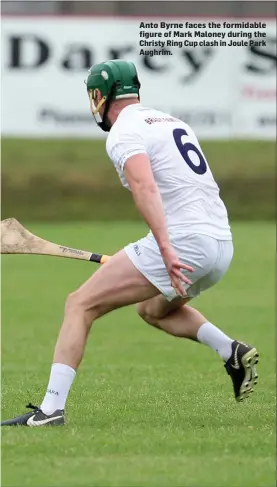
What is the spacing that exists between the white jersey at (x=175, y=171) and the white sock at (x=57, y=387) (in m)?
1.14

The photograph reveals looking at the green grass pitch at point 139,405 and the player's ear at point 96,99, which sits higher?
the player's ear at point 96,99

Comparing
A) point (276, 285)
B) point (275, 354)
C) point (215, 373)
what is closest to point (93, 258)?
point (215, 373)

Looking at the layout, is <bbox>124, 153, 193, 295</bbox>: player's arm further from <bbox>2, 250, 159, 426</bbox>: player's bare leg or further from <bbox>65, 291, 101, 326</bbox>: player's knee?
<bbox>65, 291, 101, 326</bbox>: player's knee

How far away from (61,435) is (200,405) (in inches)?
66.4

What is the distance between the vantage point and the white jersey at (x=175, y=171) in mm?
7699

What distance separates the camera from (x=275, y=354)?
1270cm

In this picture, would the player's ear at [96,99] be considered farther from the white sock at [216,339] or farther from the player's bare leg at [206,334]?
the white sock at [216,339]

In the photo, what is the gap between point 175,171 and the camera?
777cm

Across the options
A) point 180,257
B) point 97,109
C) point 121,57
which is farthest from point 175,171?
point 121,57

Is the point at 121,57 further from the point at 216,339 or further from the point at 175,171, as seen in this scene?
the point at 175,171

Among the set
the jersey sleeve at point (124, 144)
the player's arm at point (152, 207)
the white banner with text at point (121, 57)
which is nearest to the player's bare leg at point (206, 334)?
the player's arm at point (152, 207)

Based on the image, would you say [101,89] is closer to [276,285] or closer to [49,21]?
[276,285]

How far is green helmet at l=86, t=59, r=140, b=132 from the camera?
7926mm

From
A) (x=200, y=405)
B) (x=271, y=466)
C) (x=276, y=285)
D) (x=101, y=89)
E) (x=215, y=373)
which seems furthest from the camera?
(x=276, y=285)
